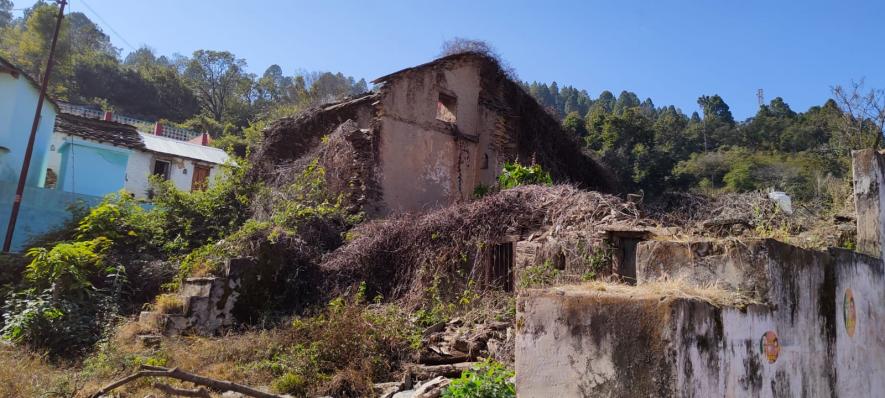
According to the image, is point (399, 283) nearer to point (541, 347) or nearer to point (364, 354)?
point (364, 354)

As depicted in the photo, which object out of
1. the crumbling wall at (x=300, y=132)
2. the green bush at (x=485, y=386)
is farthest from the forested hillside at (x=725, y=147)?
the green bush at (x=485, y=386)

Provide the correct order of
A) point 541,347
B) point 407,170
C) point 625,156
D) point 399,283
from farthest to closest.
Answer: point 625,156 → point 407,170 → point 399,283 → point 541,347

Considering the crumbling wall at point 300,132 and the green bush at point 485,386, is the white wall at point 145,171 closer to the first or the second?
the crumbling wall at point 300,132

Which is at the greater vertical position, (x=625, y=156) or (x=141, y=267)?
(x=625, y=156)

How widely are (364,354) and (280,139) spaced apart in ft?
32.7

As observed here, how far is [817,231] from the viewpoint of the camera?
751cm

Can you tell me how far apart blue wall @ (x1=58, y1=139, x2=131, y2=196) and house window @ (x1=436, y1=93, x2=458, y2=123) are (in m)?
14.7

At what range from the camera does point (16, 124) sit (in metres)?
18.5

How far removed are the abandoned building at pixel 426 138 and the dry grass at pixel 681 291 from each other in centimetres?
971

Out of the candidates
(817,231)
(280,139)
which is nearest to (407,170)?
(280,139)

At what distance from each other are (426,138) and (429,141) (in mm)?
125

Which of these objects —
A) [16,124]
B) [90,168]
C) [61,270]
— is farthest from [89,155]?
[61,270]

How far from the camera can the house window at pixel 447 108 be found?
1592cm

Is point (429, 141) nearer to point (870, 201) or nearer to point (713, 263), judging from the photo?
point (870, 201)
